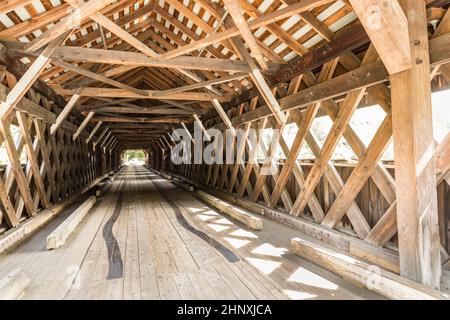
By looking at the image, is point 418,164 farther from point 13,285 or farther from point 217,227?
point 13,285

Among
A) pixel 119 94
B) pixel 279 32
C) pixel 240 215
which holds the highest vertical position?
pixel 279 32

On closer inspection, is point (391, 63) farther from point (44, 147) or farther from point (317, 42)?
point (44, 147)

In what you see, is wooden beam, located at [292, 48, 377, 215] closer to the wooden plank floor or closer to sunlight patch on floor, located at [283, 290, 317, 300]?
the wooden plank floor

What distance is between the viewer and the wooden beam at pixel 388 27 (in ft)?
6.77

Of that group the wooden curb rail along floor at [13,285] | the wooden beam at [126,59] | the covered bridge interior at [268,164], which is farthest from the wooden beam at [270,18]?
the wooden curb rail along floor at [13,285]

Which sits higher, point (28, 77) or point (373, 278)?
point (28, 77)

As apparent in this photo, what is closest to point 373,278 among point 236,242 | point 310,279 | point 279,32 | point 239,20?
point 310,279

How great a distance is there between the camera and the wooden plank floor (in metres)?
2.24

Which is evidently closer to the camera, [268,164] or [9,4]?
[9,4]

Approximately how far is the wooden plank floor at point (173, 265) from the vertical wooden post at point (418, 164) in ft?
1.88

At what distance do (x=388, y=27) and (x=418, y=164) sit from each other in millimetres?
1163

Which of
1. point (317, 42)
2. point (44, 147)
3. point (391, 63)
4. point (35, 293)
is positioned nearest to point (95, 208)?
point (44, 147)

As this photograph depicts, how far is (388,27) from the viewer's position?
211cm
